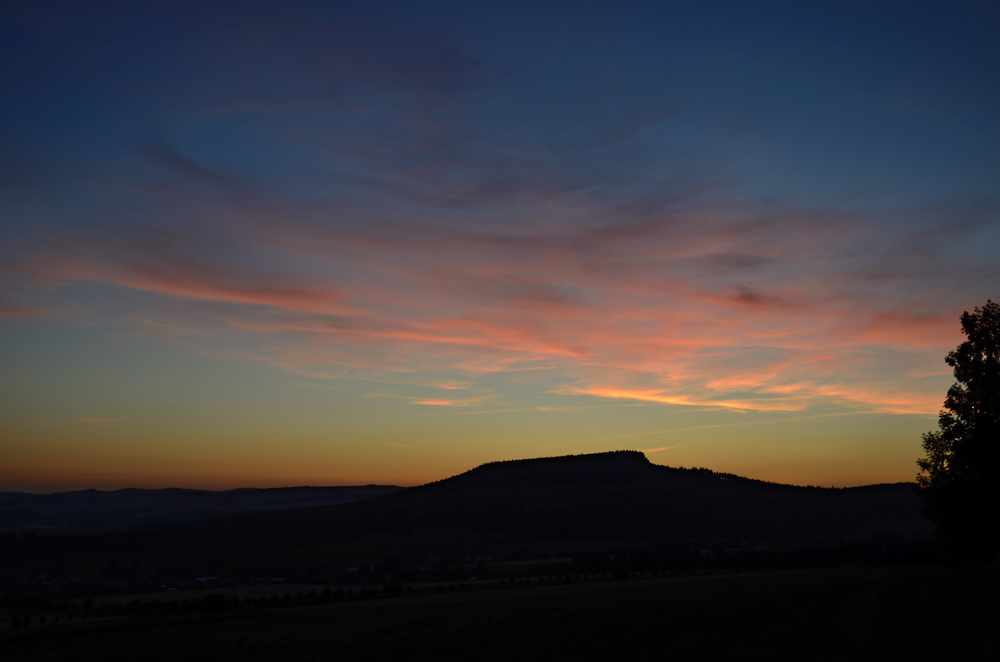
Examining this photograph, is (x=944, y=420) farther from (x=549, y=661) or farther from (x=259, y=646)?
(x=259, y=646)

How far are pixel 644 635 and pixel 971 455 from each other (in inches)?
1060

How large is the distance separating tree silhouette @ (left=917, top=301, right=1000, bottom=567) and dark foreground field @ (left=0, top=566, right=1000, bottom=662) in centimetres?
401

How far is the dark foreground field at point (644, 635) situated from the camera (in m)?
28.6

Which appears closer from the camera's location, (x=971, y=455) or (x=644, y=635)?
(x=644, y=635)

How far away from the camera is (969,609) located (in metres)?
40.5

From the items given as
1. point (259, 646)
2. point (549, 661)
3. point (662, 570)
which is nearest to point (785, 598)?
point (549, 661)

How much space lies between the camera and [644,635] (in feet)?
119

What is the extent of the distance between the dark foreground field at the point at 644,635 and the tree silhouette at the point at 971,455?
4.01 m

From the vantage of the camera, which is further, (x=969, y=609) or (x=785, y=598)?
(x=785, y=598)

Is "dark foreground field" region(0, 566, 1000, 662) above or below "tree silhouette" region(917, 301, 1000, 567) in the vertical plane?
below

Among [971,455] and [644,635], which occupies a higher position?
[971,455]

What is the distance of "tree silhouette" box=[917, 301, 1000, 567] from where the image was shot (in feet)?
149

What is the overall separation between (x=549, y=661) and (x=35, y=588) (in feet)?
692

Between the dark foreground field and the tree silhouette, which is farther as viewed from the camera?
the tree silhouette
